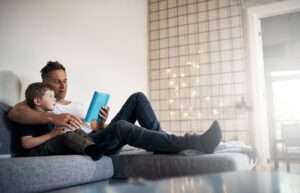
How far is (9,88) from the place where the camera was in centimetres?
173

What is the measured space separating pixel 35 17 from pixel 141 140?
3.92 feet

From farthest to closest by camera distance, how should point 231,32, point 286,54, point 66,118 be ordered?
point 286,54
point 231,32
point 66,118

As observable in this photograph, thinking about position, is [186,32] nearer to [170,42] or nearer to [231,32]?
[170,42]

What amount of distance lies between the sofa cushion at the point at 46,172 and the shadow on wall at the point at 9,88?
0.73 metres

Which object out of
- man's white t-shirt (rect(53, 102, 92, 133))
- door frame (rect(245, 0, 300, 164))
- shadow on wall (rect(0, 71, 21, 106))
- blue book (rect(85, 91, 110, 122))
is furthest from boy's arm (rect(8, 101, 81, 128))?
door frame (rect(245, 0, 300, 164))

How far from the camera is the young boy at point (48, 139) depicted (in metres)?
1.39

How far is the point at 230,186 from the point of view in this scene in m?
0.63

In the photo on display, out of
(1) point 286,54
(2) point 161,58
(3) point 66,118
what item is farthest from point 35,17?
(1) point 286,54

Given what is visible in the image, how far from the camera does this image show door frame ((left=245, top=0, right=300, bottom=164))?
311cm

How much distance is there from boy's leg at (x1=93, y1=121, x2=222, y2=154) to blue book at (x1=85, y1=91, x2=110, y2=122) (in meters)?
0.18

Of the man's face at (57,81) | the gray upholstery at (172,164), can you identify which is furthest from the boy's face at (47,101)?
the gray upholstery at (172,164)

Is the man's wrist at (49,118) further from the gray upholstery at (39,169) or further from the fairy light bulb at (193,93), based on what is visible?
the fairy light bulb at (193,93)

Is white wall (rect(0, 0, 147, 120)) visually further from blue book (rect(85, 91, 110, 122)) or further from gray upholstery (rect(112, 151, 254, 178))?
gray upholstery (rect(112, 151, 254, 178))

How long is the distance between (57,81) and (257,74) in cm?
232
